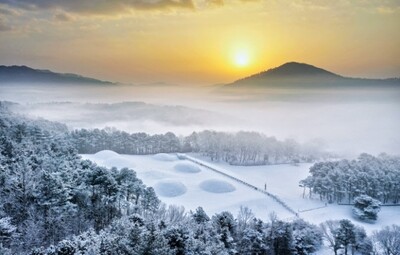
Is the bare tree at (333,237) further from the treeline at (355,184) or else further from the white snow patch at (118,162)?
the white snow patch at (118,162)

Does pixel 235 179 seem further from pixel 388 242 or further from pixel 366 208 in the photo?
pixel 388 242

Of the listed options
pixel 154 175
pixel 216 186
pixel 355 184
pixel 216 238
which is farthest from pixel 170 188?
pixel 216 238

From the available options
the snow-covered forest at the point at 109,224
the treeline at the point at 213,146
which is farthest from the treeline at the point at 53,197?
the treeline at the point at 213,146

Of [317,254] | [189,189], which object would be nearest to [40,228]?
[317,254]

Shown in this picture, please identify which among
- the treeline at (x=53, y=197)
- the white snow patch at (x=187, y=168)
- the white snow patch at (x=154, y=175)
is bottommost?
the white snow patch at (x=154, y=175)

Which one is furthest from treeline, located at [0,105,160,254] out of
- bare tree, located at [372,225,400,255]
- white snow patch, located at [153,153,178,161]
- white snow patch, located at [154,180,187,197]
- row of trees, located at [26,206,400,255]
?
white snow patch, located at [153,153,178,161]

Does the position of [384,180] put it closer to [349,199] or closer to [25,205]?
[349,199]
